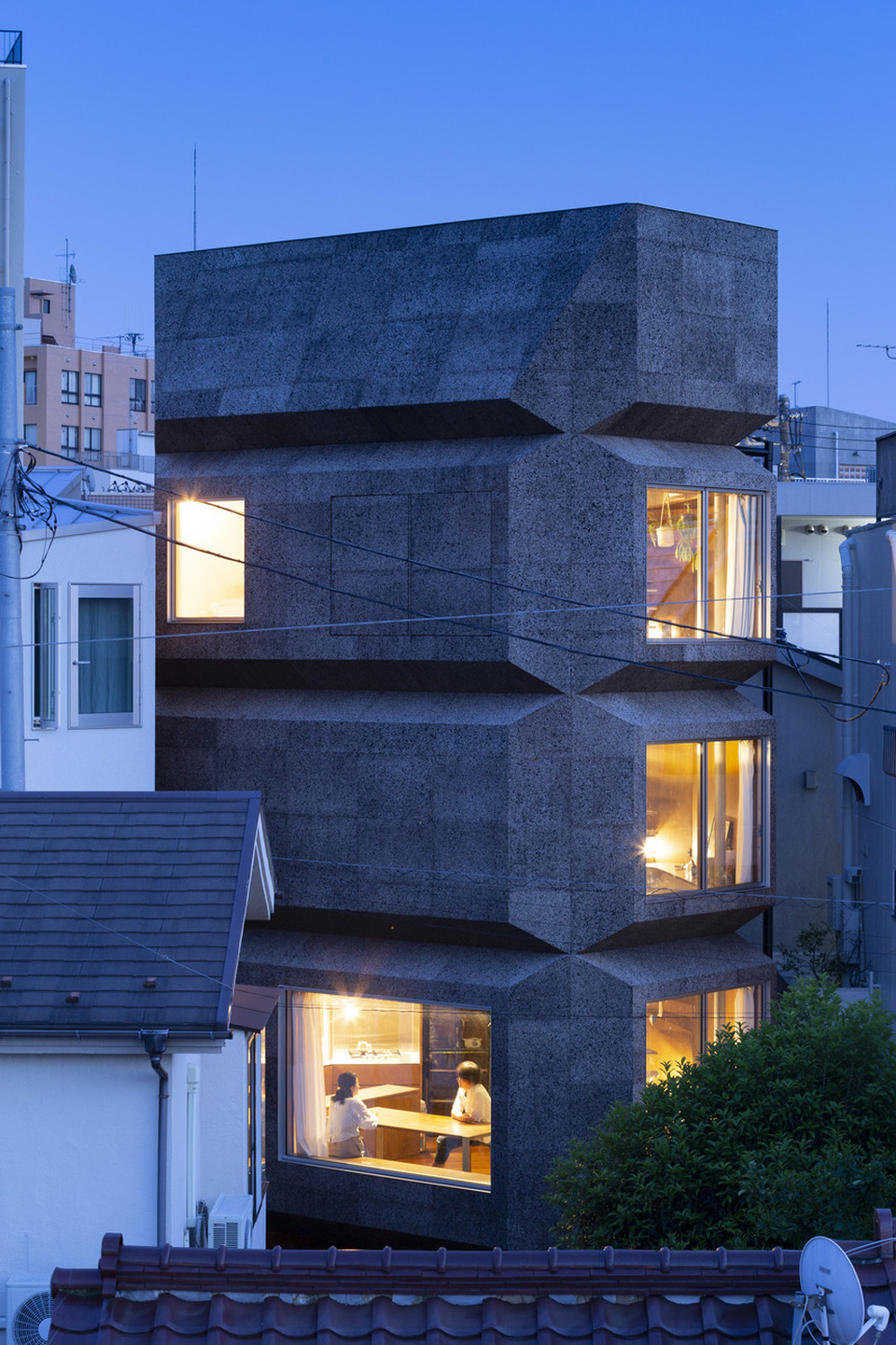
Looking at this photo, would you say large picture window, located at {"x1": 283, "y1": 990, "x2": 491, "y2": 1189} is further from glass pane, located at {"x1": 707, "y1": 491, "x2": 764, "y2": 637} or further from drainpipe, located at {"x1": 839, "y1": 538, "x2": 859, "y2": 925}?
drainpipe, located at {"x1": 839, "y1": 538, "x2": 859, "y2": 925}

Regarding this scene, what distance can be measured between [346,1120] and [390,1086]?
739 mm

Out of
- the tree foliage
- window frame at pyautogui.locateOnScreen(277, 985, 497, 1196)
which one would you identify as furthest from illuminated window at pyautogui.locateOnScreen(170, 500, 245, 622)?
the tree foliage

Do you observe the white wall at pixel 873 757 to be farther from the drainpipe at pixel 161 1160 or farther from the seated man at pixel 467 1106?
the drainpipe at pixel 161 1160

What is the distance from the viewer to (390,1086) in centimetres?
1952

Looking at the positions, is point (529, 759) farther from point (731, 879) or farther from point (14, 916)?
point (14, 916)

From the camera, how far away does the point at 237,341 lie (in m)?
20.5

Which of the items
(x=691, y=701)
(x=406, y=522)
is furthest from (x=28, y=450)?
(x=691, y=701)

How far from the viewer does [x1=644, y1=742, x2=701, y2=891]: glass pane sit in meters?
18.7

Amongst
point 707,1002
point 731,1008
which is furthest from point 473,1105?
point 731,1008

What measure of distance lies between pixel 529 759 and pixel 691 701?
2461 millimetres

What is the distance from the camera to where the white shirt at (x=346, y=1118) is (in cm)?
1962

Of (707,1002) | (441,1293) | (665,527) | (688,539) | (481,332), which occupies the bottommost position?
(441,1293)

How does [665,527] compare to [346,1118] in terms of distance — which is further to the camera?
[346,1118]

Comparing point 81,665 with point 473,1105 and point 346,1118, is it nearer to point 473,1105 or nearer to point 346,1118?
point 346,1118
